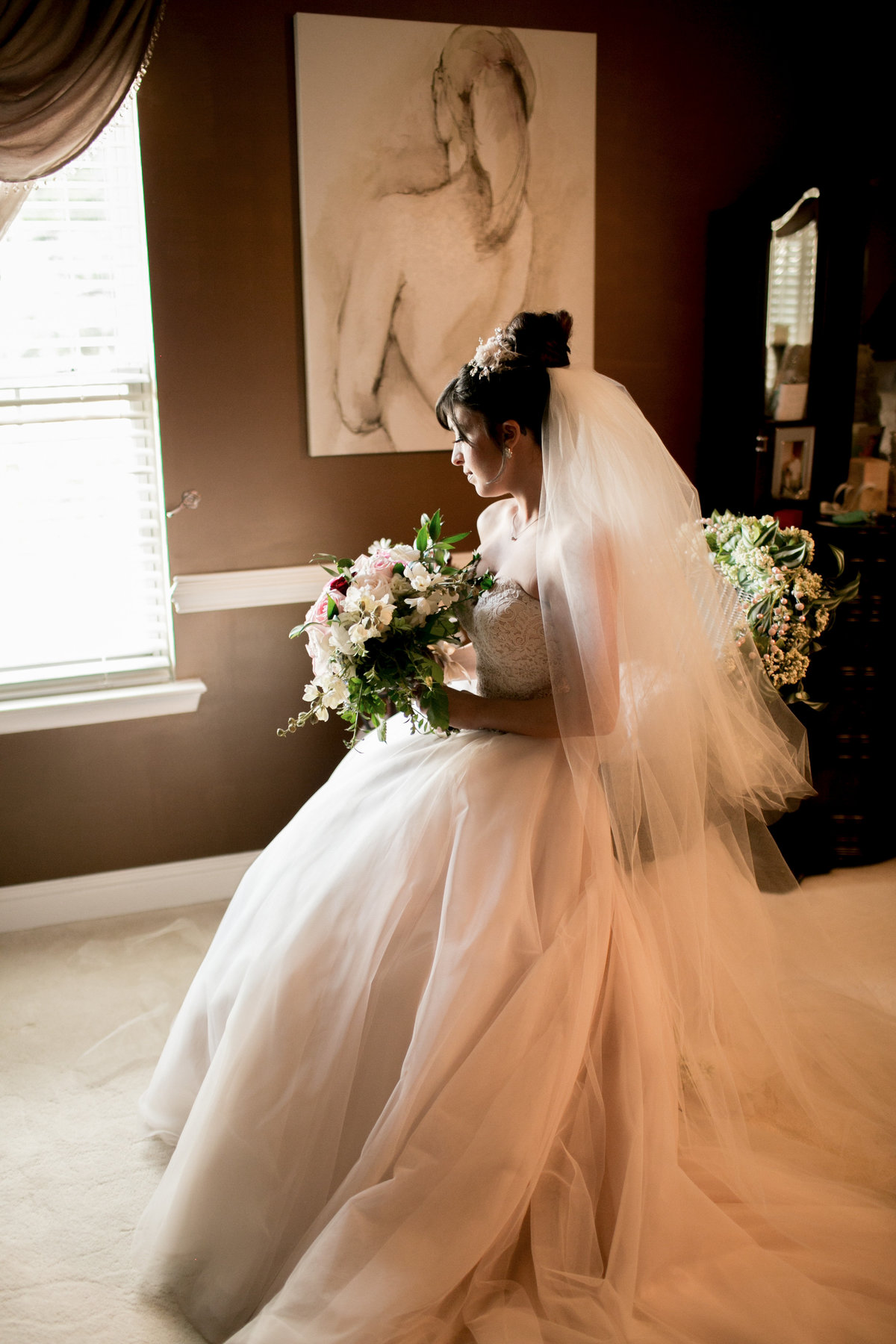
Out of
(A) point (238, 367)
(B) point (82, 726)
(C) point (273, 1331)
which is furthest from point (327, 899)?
(A) point (238, 367)

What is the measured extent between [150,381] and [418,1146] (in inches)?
89.8

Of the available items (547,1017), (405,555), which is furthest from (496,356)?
(547,1017)

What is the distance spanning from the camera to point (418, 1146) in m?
1.83

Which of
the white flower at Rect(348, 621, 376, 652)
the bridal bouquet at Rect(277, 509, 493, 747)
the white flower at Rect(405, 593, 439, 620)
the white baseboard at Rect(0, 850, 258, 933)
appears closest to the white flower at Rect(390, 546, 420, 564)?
the bridal bouquet at Rect(277, 509, 493, 747)

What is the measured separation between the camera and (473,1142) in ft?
6.00

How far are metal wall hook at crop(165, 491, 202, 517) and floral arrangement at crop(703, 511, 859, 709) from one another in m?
1.47

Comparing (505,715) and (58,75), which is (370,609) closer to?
(505,715)

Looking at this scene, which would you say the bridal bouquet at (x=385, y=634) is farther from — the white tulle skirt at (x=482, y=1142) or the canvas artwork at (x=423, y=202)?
the canvas artwork at (x=423, y=202)

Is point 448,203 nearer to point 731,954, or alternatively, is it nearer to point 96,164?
point 96,164

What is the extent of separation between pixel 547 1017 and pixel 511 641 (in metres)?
0.75

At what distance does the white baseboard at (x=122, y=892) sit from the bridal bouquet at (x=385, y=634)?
146 cm

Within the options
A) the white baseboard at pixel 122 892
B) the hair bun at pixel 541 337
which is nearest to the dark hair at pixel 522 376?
the hair bun at pixel 541 337

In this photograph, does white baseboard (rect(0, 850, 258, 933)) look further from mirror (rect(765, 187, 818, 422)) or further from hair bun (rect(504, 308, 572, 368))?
mirror (rect(765, 187, 818, 422))

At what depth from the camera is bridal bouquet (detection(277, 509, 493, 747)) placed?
6.89 feet
